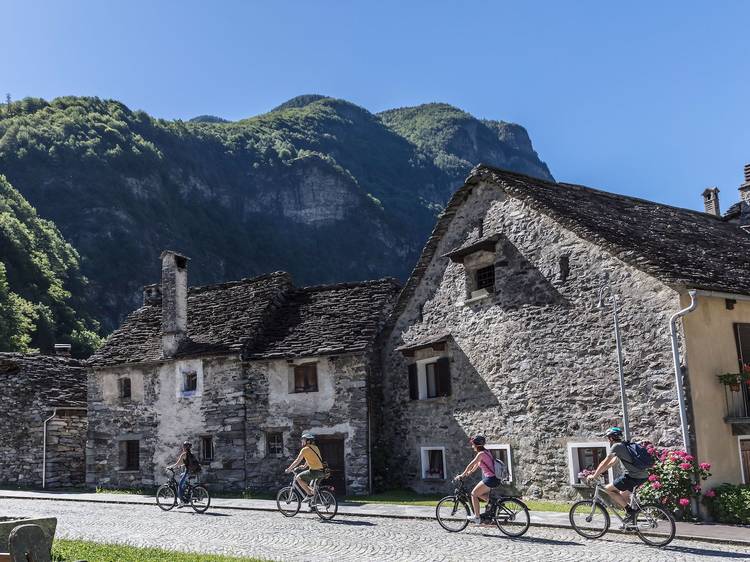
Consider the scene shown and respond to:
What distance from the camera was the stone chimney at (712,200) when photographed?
31.5m

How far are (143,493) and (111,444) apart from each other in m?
3.31

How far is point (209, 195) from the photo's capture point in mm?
135750

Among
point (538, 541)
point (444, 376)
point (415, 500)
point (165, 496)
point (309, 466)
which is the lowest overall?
point (415, 500)

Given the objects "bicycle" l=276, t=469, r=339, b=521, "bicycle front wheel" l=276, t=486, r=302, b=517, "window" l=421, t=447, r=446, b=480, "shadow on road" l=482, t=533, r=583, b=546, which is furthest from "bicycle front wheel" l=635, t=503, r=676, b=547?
"window" l=421, t=447, r=446, b=480

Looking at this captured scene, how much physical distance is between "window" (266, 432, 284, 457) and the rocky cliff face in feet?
227

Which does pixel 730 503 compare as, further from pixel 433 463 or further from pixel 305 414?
pixel 305 414

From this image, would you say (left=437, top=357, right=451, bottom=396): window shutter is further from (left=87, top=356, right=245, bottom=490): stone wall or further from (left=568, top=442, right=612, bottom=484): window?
(left=87, top=356, right=245, bottom=490): stone wall

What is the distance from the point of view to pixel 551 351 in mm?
19969

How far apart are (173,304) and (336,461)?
364 inches

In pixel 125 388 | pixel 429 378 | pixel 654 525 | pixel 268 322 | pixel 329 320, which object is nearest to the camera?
pixel 654 525

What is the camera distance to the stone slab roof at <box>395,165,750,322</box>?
1802cm

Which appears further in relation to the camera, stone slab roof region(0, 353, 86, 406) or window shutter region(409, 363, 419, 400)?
stone slab roof region(0, 353, 86, 406)

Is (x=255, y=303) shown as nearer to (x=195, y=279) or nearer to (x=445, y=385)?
(x=445, y=385)

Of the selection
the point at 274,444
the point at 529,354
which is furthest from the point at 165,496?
the point at 529,354
